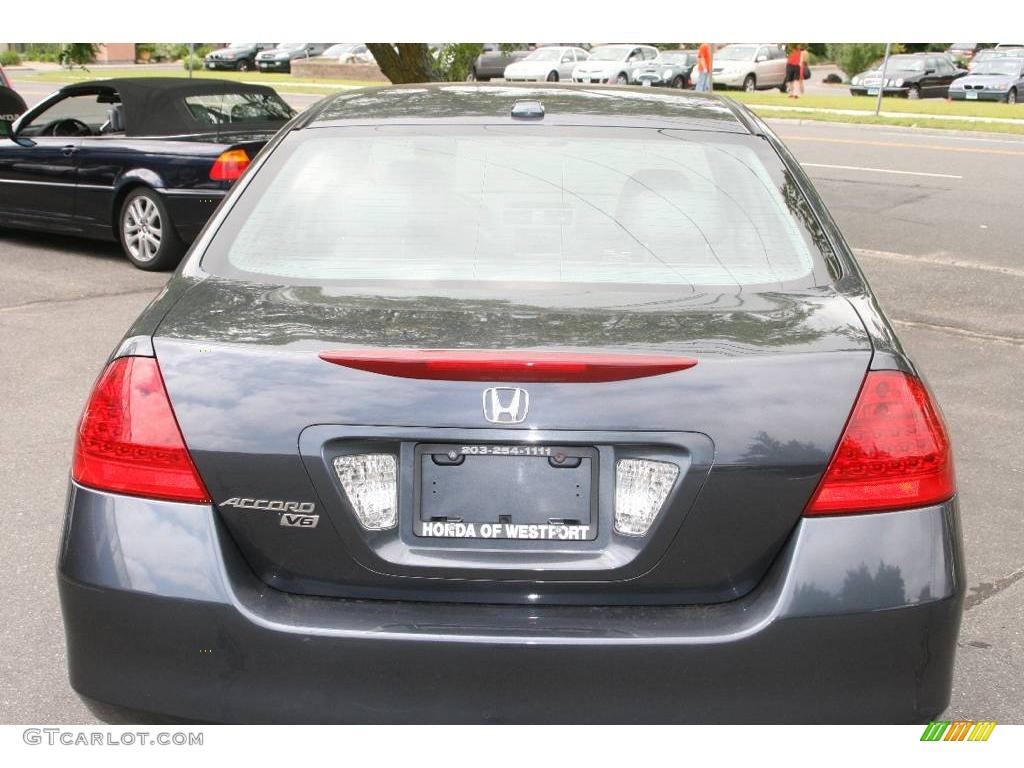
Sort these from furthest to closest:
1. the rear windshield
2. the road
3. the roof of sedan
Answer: the road
the roof of sedan
the rear windshield

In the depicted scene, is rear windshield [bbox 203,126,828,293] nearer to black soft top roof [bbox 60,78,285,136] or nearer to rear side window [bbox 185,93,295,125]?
black soft top roof [bbox 60,78,285,136]

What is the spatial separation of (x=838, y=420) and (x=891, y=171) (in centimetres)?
1591

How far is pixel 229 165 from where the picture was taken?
34.0 ft

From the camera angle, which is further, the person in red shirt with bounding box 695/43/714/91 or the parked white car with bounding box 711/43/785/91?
the parked white car with bounding box 711/43/785/91

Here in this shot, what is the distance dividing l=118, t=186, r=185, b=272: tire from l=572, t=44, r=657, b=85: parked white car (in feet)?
101

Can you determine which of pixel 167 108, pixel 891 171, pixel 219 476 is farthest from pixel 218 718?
pixel 891 171

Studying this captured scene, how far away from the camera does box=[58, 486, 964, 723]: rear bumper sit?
2514 millimetres

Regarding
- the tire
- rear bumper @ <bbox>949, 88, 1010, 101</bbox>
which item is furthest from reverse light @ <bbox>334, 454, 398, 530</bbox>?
rear bumper @ <bbox>949, 88, 1010, 101</bbox>

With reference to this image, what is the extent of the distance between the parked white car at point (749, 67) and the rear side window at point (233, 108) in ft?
106

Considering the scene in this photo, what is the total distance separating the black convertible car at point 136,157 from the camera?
10.6 metres

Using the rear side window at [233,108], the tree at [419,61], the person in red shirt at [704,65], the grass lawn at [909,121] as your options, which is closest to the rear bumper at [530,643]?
the rear side window at [233,108]

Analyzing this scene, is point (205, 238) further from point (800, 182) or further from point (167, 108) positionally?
point (167, 108)

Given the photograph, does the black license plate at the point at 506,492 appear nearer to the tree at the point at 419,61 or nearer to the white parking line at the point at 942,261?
the white parking line at the point at 942,261

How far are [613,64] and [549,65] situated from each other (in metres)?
2.75
